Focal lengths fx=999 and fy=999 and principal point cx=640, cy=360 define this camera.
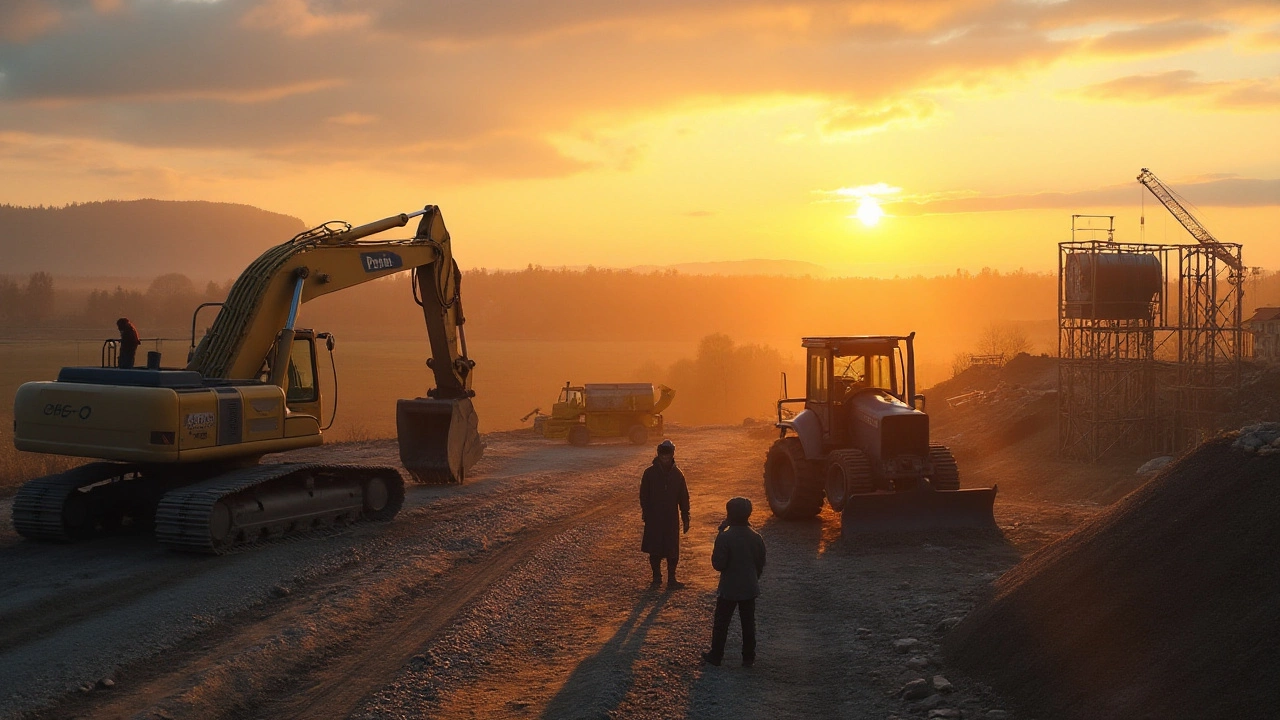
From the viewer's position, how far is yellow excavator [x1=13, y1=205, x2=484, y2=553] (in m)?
13.4

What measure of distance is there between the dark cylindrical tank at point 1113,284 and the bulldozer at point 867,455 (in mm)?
20386

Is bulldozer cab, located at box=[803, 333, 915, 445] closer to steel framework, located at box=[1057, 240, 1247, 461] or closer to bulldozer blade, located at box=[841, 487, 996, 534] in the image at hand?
bulldozer blade, located at box=[841, 487, 996, 534]

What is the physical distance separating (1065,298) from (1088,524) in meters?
28.0

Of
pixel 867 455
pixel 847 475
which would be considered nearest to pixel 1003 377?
pixel 867 455

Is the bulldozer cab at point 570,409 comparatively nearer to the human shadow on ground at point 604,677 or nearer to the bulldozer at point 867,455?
the bulldozer at point 867,455

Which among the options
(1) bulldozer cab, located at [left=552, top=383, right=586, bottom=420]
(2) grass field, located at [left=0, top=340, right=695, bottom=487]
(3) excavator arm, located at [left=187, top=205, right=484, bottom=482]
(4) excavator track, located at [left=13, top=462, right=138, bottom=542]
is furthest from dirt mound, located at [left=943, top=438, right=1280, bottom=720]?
(1) bulldozer cab, located at [left=552, top=383, right=586, bottom=420]

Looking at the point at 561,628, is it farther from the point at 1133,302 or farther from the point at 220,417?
the point at 1133,302

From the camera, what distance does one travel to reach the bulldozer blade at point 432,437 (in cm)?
1994

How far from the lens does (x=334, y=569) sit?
1343cm

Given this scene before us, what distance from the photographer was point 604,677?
367 inches

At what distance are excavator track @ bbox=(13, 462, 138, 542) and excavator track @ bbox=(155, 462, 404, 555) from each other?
1349 mm

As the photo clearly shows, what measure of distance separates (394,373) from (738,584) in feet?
273

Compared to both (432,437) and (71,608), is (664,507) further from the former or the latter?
(432,437)

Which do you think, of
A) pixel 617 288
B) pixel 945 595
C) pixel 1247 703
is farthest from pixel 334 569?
pixel 617 288
